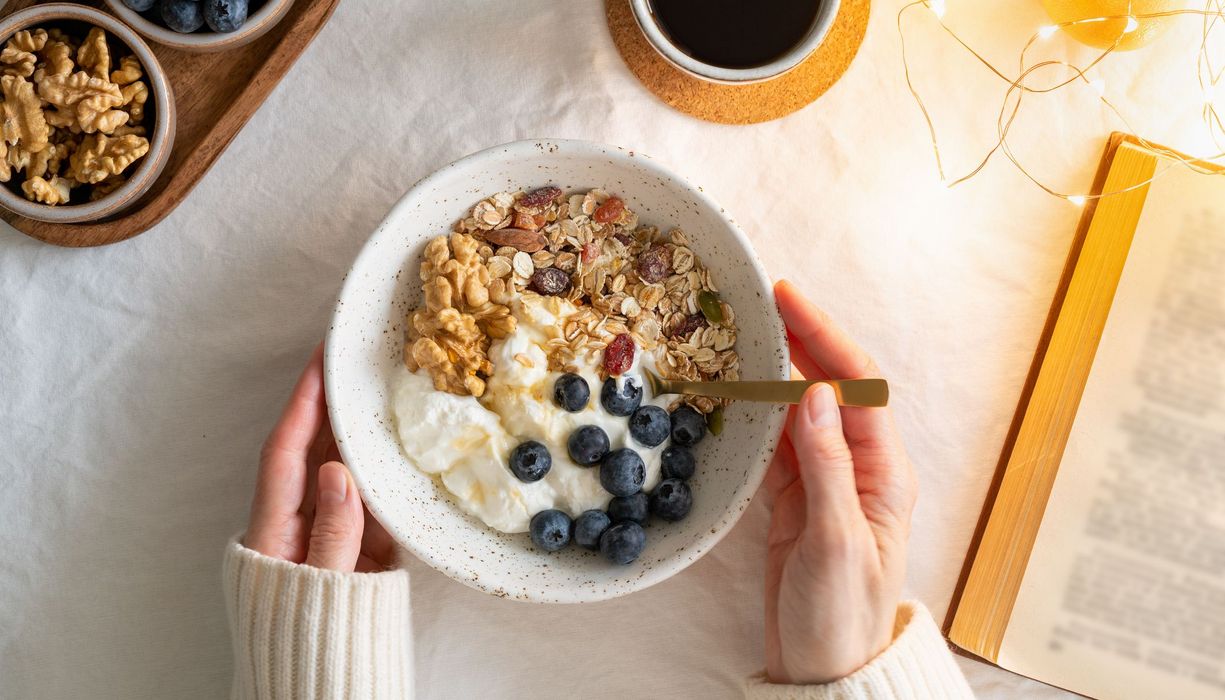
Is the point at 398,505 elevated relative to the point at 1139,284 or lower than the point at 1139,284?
lower

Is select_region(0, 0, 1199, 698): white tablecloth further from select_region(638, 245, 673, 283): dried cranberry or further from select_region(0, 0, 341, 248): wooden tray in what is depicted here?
select_region(638, 245, 673, 283): dried cranberry

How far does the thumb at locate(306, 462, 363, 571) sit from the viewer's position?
0.95m

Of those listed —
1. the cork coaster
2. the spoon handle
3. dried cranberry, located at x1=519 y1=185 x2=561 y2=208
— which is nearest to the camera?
the spoon handle

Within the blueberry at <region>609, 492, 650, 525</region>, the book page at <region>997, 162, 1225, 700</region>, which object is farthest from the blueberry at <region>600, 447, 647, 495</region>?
the book page at <region>997, 162, 1225, 700</region>

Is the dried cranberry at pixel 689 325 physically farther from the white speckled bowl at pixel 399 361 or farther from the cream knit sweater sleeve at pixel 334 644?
the cream knit sweater sleeve at pixel 334 644

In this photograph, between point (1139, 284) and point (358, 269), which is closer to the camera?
point (358, 269)

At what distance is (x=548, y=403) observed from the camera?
0.96 m

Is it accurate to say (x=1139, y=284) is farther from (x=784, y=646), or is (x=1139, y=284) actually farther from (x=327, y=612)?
(x=327, y=612)

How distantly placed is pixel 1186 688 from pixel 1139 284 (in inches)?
19.3

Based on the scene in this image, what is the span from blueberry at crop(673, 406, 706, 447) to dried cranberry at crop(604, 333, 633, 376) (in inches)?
3.2

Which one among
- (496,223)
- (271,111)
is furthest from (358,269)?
(271,111)

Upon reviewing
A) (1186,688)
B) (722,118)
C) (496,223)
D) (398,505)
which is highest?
(722,118)

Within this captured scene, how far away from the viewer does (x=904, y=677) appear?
986mm

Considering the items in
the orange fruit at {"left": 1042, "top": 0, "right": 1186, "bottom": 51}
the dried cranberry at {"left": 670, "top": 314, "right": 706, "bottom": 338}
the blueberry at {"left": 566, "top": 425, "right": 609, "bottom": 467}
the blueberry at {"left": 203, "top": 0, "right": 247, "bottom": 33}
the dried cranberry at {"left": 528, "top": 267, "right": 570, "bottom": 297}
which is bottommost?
the blueberry at {"left": 566, "top": 425, "right": 609, "bottom": 467}
